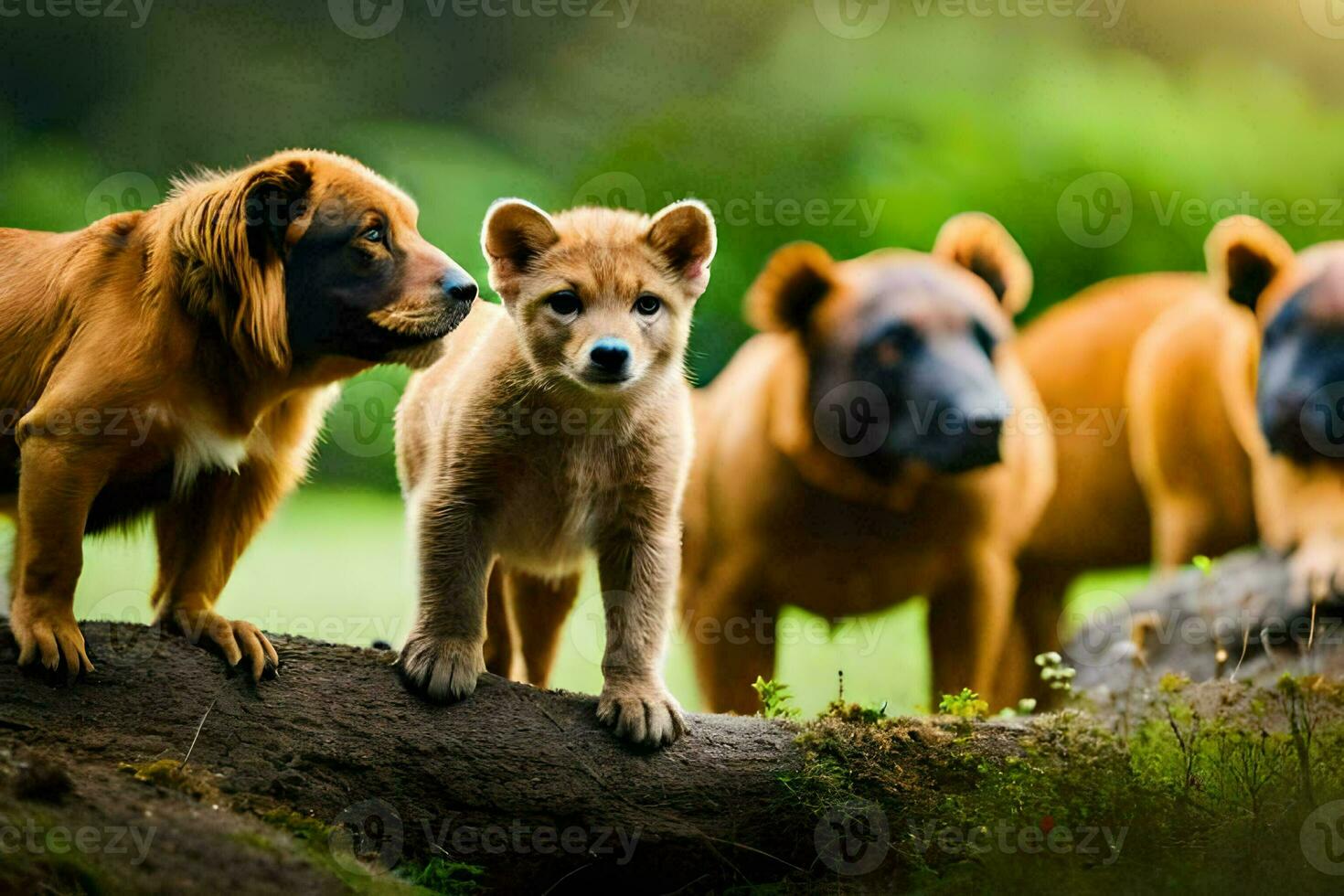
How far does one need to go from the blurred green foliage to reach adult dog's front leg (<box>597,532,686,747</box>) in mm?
6403

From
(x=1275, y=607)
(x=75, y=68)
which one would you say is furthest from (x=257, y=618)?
(x=75, y=68)

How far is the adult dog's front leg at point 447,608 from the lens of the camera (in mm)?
3959

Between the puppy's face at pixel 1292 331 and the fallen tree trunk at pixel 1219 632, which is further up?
the puppy's face at pixel 1292 331

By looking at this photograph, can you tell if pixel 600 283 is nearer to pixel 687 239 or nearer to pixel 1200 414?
pixel 687 239

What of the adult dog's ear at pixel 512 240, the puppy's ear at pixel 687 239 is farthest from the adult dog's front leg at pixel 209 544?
the puppy's ear at pixel 687 239

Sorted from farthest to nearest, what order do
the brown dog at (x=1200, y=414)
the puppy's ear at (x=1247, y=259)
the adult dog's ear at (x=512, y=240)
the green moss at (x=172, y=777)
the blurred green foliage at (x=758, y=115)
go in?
the blurred green foliage at (x=758, y=115) → the puppy's ear at (x=1247, y=259) → the brown dog at (x=1200, y=414) → the adult dog's ear at (x=512, y=240) → the green moss at (x=172, y=777)

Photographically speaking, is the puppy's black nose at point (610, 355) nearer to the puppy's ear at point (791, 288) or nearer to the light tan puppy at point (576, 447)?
the light tan puppy at point (576, 447)

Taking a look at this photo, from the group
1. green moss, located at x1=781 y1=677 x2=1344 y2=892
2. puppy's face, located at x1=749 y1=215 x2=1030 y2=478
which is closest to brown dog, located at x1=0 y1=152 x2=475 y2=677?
green moss, located at x1=781 y1=677 x2=1344 y2=892

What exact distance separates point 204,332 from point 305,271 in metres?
0.34

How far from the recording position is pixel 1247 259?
666 centimetres

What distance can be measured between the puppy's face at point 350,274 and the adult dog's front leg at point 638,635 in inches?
34.0

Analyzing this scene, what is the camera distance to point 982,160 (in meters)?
11.5

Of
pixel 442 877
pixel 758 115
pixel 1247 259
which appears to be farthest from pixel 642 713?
pixel 758 115

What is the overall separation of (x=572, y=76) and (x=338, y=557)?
5.24 meters
